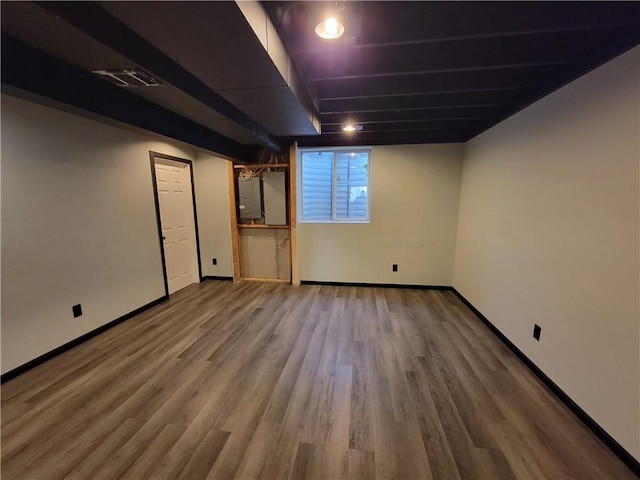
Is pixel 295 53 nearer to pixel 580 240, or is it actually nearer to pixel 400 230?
pixel 580 240

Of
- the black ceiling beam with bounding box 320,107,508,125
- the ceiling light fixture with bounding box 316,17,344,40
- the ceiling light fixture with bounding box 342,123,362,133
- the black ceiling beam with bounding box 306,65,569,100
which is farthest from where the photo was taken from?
the ceiling light fixture with bounding box 342,123,362,133

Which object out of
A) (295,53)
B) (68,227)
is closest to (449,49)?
(295,53)

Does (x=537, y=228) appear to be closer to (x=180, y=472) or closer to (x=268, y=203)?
(x=180, y=472)

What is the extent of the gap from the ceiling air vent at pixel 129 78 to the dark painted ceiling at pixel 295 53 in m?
0.05

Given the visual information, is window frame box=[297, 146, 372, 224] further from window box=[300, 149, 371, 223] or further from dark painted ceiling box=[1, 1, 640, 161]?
dark painted ceiling box=[1, 1, 640, 161]

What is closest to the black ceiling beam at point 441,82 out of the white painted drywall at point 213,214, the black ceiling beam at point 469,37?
the black ceiling beam at point 469,37

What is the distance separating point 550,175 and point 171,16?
2634 mm

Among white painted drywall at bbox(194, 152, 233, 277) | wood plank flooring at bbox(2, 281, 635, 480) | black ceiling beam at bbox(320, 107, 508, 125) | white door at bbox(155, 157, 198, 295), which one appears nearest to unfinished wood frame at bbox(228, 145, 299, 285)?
white painted drywall at bbox(194, 152, 233, 277)

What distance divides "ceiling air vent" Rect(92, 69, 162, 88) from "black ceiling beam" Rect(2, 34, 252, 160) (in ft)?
0.32

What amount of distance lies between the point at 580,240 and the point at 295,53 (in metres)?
2.24

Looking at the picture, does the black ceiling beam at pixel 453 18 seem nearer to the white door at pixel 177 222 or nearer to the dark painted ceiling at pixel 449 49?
the dark painted ceiling at pixel 449 49

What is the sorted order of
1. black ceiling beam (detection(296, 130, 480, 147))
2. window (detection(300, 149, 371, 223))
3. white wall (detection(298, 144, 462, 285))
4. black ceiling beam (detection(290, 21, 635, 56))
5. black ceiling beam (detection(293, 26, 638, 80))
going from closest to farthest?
black ceiling beam (detection(290, 21, 635, 56)) < black ceiling beam (detection(293, 26, 638, 80)) < black ceiling beam (detection(296, 130, 480, 147)) < white wall (detection(298, 144, 462, 285)) < window (detection(300, 149, 371, 223))

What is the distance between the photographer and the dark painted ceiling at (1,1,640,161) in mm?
1145

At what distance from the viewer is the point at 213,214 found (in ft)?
14.5
